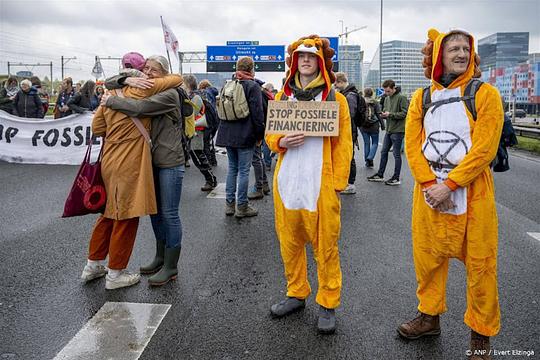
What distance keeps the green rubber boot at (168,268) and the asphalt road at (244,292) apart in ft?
0.31

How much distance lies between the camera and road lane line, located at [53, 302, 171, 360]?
9.26ft

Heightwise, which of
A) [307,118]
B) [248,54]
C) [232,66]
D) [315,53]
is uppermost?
[248,54]

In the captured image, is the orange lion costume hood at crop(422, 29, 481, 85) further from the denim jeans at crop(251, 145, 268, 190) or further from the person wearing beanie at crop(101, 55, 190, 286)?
the denim jeans at crop(251, 145, 268, 190)

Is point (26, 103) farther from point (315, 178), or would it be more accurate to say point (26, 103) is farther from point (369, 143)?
point (315, 178)

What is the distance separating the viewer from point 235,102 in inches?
231

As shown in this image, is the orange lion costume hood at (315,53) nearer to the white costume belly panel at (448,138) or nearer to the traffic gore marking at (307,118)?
the traffic gore marking at (307,118)

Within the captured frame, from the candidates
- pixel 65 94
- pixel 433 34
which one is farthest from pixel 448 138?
pixel 65 94

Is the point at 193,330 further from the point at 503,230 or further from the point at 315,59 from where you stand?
the point at 503,230

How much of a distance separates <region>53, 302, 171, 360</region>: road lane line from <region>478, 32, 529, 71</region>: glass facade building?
154 metres

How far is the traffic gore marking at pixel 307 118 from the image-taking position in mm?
3061

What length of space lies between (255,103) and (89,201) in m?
2.84

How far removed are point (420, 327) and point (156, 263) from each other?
7.86 ft

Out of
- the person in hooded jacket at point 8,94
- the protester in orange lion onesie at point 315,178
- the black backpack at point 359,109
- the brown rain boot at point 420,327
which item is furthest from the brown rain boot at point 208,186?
the person in hooded jacket at point 8,94

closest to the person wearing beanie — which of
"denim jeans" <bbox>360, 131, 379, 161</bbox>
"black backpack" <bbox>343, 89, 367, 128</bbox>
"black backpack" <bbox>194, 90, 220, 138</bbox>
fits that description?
"black backpack" <bbox>343, 89, 367, 128</bbox>
